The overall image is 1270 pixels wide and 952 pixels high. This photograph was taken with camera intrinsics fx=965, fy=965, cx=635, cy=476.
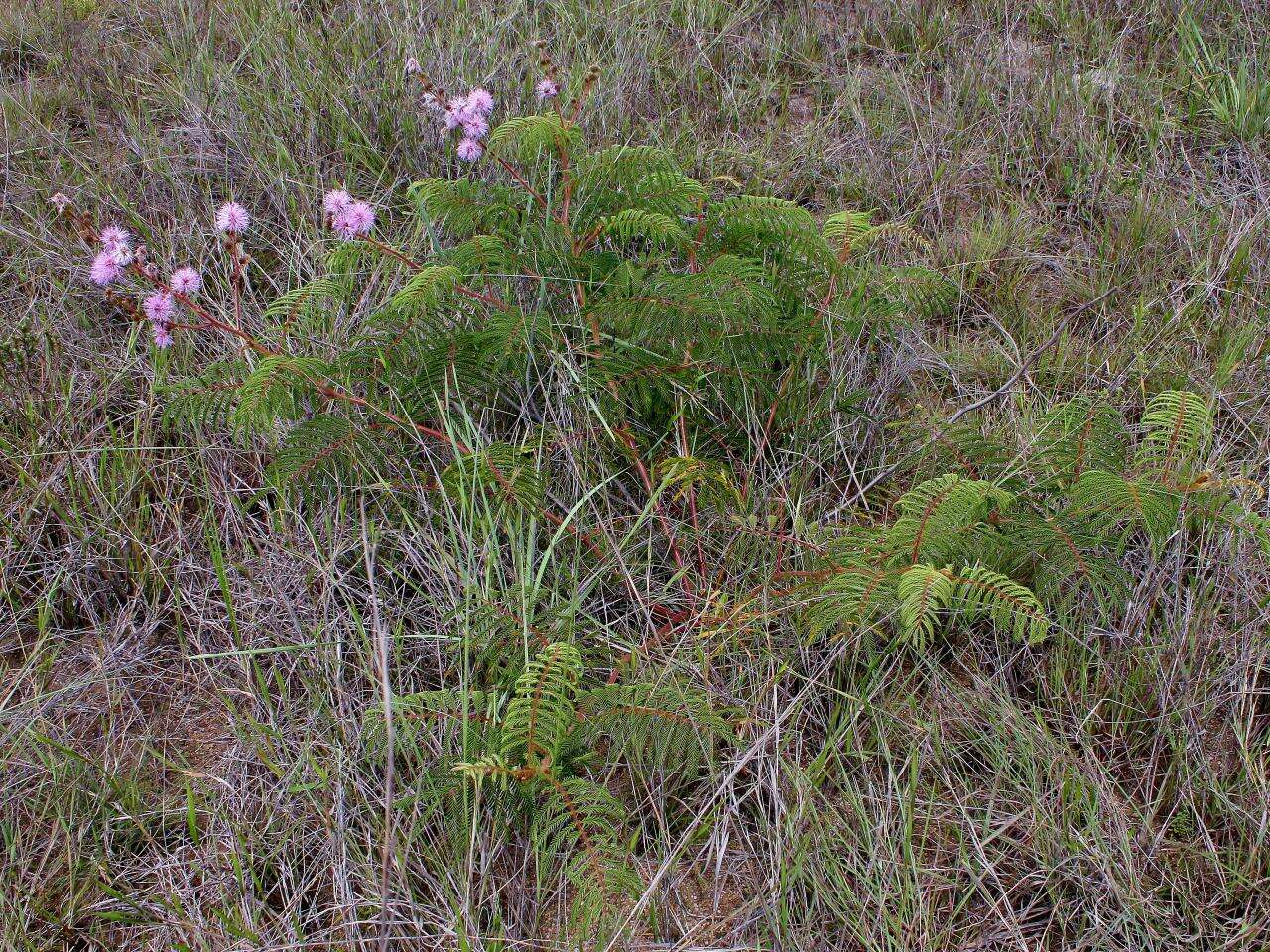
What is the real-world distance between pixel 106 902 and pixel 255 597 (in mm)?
679

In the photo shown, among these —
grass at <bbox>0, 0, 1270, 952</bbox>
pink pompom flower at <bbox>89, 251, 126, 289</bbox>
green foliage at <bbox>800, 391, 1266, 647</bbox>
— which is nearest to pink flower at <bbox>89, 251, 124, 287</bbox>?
pink pompom flower at <bbox>89, 251, 126, 289</bbox>

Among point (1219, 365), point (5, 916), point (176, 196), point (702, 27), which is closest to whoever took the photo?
point (5, 916)

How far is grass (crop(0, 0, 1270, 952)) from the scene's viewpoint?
68.2 inches

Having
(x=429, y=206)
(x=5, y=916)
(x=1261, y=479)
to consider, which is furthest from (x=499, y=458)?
(x=1261, y=479)

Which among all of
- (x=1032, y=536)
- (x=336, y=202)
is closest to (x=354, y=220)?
(x=336, y=202)

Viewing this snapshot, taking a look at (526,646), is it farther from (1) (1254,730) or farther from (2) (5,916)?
(1) (1254,730)

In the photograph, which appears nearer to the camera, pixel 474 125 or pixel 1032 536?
pixel 1032 536

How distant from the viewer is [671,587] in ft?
7.25

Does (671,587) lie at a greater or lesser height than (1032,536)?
lesser

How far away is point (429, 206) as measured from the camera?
7.43 feet

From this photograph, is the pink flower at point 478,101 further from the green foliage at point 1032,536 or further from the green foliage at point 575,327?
the green foliage at point 1032,536

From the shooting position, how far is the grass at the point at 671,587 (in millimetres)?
1731

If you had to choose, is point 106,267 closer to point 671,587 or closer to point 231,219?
point 231,219

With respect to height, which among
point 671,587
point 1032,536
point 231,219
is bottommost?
point 671,587
